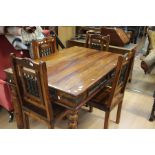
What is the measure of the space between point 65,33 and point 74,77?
1.90m

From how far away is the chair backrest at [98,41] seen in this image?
2.41 meters

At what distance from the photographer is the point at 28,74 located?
1.42 metres

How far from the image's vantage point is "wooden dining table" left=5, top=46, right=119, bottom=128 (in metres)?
1.41

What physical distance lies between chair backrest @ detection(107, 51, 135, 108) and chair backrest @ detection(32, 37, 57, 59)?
0.87 metres

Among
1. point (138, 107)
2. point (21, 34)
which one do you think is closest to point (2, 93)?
point (21, 34)

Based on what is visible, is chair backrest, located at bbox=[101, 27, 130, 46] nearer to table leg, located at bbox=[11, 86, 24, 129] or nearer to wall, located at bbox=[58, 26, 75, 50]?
wall, located at bbox=[58, 26, 75, 50]

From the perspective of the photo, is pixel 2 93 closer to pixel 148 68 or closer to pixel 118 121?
pixel 118 121

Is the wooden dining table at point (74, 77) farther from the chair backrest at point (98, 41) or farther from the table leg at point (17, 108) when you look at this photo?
the chair backrest at point (98, 41)

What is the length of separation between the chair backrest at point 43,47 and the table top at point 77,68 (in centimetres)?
10

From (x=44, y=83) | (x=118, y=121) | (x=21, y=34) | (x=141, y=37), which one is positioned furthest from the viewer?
(x=141, y=37)

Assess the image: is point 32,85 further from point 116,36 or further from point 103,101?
point 116,36

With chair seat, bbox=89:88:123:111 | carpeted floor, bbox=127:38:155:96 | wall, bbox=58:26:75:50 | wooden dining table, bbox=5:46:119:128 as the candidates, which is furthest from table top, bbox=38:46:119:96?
carpeted floor, bbox=127:38:155:96

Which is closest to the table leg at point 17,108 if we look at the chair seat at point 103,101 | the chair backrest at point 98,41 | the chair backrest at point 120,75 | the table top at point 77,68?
the table top at point 77,68

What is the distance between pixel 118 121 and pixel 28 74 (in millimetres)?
1285
